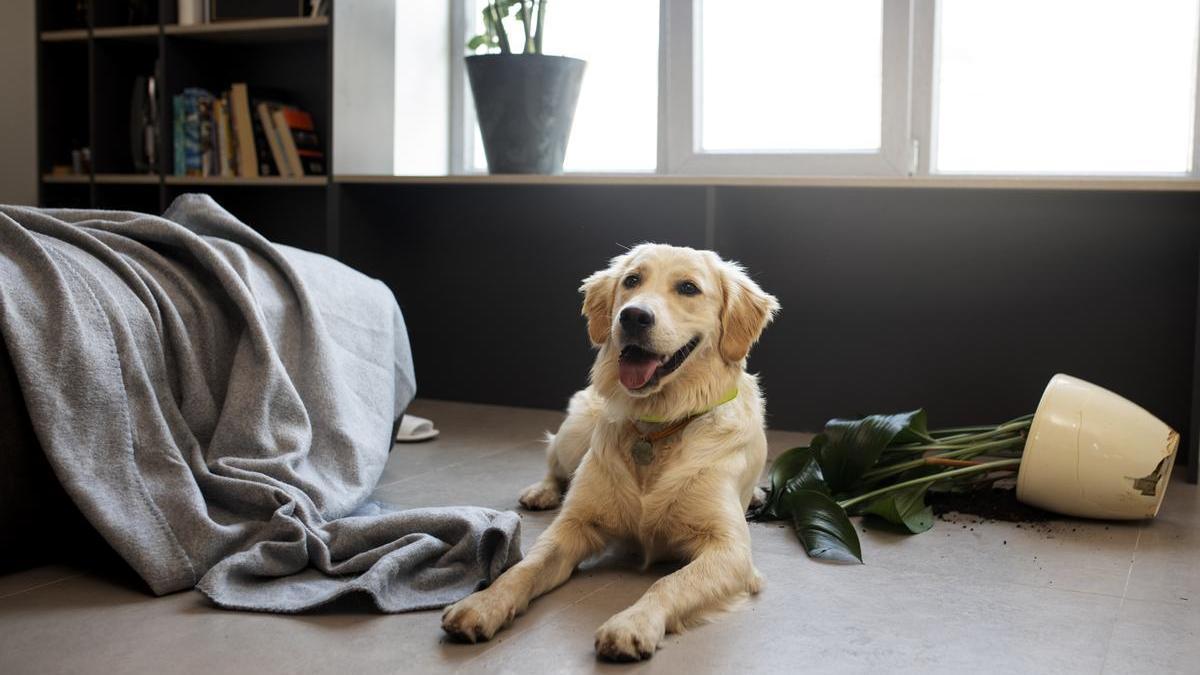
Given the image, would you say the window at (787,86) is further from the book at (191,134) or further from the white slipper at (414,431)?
the book at (191,134)

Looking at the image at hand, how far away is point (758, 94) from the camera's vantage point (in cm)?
415

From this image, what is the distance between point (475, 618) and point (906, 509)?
4.24 ft

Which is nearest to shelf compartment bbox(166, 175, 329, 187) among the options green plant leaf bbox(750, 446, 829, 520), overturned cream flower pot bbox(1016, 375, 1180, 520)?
green plant leaf bbox(750, 446, 829, 520)

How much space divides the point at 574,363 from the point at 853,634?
8.22ft

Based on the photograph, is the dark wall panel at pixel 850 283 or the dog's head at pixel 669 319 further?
the dark wall panel at pixel 850 283

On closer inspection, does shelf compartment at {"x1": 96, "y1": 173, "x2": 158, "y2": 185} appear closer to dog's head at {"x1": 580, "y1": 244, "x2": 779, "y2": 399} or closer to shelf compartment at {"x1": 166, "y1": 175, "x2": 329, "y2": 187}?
shelf compartment at {"x1": 166, "y1": 175, "x2": 329, "y2": 187}

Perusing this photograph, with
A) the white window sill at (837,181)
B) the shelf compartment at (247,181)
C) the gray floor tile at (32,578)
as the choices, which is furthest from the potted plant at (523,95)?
the gray floor tile at (32,578)

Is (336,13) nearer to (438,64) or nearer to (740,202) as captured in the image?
(438,64)

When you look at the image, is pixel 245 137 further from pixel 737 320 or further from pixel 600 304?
pixel 737 320

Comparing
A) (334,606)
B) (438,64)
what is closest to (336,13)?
(438,64)

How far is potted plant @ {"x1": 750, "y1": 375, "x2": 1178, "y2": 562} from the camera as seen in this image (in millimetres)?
2656

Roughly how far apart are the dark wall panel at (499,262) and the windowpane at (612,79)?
0.27 metres

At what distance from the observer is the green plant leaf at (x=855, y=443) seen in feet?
9.29

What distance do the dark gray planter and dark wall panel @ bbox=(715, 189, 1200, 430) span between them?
2.23 feet
